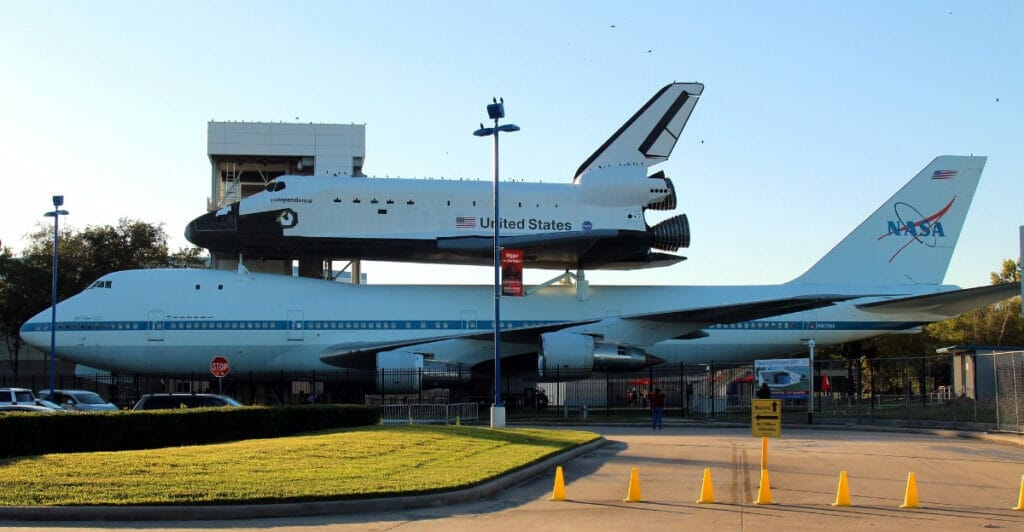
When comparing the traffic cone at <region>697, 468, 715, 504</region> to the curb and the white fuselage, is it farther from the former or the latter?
the white fuselage

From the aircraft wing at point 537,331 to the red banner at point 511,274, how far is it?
15.4ft

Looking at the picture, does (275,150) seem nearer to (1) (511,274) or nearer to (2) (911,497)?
(1) (511,274)

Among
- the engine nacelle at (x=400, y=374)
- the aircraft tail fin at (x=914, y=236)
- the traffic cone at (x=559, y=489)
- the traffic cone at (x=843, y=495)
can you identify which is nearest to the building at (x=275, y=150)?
the engine nacelle at (x=400, y=374)

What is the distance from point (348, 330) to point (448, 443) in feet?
55.9

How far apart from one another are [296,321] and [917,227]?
75.2 feet

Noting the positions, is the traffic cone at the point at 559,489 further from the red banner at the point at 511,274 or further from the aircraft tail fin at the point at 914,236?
the aircraft tail fin at the point at 914,236

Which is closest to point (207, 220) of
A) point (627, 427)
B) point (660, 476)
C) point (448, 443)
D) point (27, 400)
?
point (27, 400)

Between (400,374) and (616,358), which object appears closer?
(400,374)

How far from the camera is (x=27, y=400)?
100 feet

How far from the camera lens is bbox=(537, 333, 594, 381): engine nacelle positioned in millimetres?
32750

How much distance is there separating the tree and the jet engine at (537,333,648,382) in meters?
34.3

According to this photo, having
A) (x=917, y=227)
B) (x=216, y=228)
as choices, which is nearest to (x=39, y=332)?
(x=216, y=228)

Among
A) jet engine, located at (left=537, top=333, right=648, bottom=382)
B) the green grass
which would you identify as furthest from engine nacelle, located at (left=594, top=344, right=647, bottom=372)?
the green grass

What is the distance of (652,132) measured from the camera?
37625 mm
